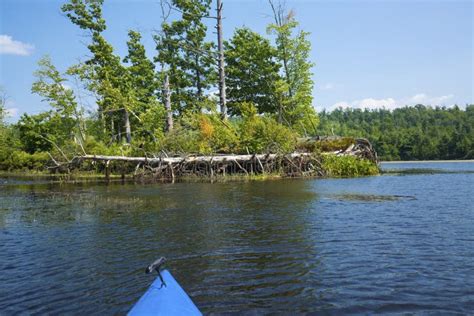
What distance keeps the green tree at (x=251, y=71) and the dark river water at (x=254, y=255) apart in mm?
28379

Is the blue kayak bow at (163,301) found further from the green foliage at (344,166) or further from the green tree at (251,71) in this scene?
the green tree at (251,71)

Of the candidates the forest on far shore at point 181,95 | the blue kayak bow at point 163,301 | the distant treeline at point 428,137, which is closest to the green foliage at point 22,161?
the forest on far shore at point 181,95

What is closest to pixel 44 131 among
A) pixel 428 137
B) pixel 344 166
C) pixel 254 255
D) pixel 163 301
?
pixel 344 166

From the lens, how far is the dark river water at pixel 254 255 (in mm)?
5836

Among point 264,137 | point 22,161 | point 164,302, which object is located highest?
point 264,137

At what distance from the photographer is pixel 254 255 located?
27.0 feet

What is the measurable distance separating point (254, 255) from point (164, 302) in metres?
4.22

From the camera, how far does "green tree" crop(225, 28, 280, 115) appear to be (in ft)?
136

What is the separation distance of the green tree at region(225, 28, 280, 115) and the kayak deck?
36.0 meters

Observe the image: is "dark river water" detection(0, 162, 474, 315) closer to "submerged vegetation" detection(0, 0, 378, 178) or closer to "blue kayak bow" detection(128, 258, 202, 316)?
"blue kayak bow" detection(128, 258, 202, 316)

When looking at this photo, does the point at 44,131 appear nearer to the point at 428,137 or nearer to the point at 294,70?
the point at 294,70

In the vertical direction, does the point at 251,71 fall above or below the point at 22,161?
above

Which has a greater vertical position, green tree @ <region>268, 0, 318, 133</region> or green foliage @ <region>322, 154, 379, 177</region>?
green tree @ <region>268, 0, 318, 133</region>

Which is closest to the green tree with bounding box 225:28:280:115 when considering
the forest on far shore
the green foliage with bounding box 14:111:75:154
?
the forest on far shore
